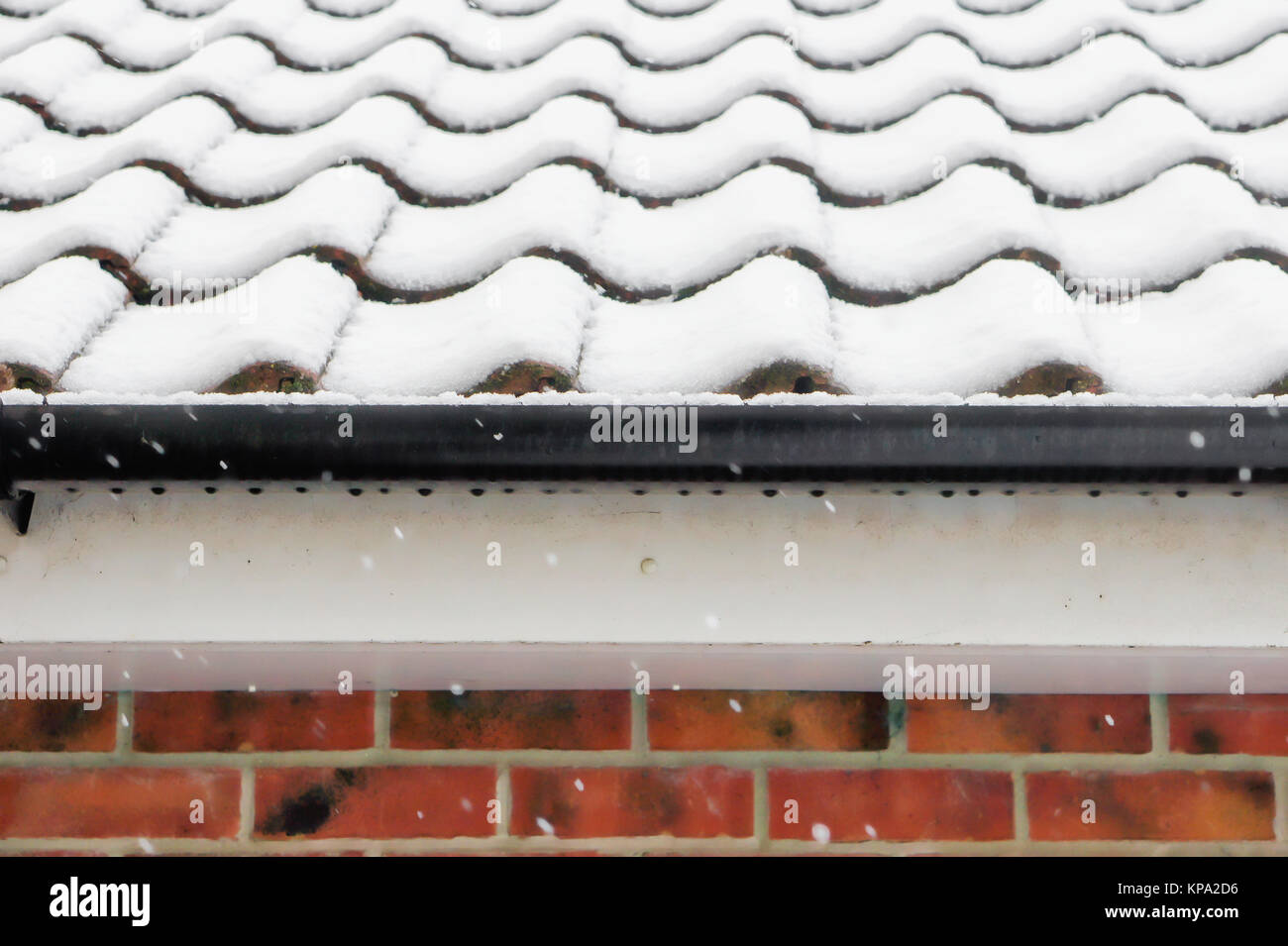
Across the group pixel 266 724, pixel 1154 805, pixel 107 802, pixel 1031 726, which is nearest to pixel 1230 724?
pixel 1154 805

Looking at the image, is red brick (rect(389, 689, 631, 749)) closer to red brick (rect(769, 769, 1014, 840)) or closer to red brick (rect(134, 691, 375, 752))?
red brick (rect(134, 691, 375, 752))

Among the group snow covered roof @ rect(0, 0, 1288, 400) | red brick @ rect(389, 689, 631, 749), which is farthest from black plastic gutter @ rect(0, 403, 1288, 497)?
red brick @ rect(389, 689, 631, 749)

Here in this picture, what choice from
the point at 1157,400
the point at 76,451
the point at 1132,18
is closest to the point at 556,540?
the point at 76,451

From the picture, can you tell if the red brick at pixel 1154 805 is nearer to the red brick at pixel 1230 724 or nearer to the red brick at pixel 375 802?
the red brick at pixel 1230 724

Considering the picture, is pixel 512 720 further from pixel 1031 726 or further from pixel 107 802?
pixel 1031 726

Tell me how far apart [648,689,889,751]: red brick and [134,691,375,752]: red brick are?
401 millimetres

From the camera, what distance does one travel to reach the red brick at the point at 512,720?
131cm

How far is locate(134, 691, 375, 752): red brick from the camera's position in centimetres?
133

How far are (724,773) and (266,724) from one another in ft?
2.02

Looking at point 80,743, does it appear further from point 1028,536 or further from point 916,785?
point 1028,536

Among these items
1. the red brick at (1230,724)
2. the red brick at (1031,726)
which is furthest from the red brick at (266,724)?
the red brick at (1230,724)

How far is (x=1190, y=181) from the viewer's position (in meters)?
1.20

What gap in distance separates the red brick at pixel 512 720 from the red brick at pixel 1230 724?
0.73 meters

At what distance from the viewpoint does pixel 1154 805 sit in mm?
1316
